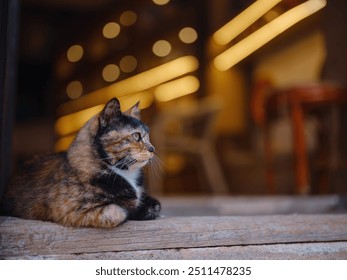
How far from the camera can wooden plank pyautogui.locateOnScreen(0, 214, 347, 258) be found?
1331 mm

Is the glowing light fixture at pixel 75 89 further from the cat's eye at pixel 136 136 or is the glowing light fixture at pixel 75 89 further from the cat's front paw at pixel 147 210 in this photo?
the cat's eye at pixel 136 136

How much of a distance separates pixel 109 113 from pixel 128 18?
6014mm

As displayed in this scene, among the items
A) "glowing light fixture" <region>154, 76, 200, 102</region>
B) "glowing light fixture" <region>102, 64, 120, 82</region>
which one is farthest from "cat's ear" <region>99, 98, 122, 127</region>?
"glowing light fixture" <region>102, 64, 120, 82</region>

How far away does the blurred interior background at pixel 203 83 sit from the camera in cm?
325

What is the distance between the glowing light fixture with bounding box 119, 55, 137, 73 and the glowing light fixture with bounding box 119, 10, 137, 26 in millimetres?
635

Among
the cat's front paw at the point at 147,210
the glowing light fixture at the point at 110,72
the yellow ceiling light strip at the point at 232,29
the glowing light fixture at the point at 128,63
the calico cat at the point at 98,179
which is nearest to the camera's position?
the calico cat at the point at 98,179

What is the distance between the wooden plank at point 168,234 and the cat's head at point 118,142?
0.22m

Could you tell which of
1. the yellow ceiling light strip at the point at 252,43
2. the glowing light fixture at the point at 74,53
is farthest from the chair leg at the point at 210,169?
the glowing light fixture at the point at 74,53

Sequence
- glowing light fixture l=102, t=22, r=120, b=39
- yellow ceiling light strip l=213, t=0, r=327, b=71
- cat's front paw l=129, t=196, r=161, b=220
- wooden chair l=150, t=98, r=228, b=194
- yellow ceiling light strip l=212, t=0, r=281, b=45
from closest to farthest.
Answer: cat's front paw l=129, t=196, r=161, b=220 → wooden chair l=150, t=98, r=228, b=194 → yellow ceiling light strip l=213, t=0, r=327, b=71 → yellow ceiling light strip l=212, t=0, r=281, b=45 → glowing light fixture l=102, t=22, r=120, b=39

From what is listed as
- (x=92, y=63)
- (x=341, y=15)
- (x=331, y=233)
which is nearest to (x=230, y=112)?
(x=92, y=63)

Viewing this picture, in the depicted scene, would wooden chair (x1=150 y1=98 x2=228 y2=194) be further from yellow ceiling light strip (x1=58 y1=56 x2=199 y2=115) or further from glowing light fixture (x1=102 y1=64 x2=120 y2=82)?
glowing light fixture (x1=102 y1=64 x2=120 y2=82)
